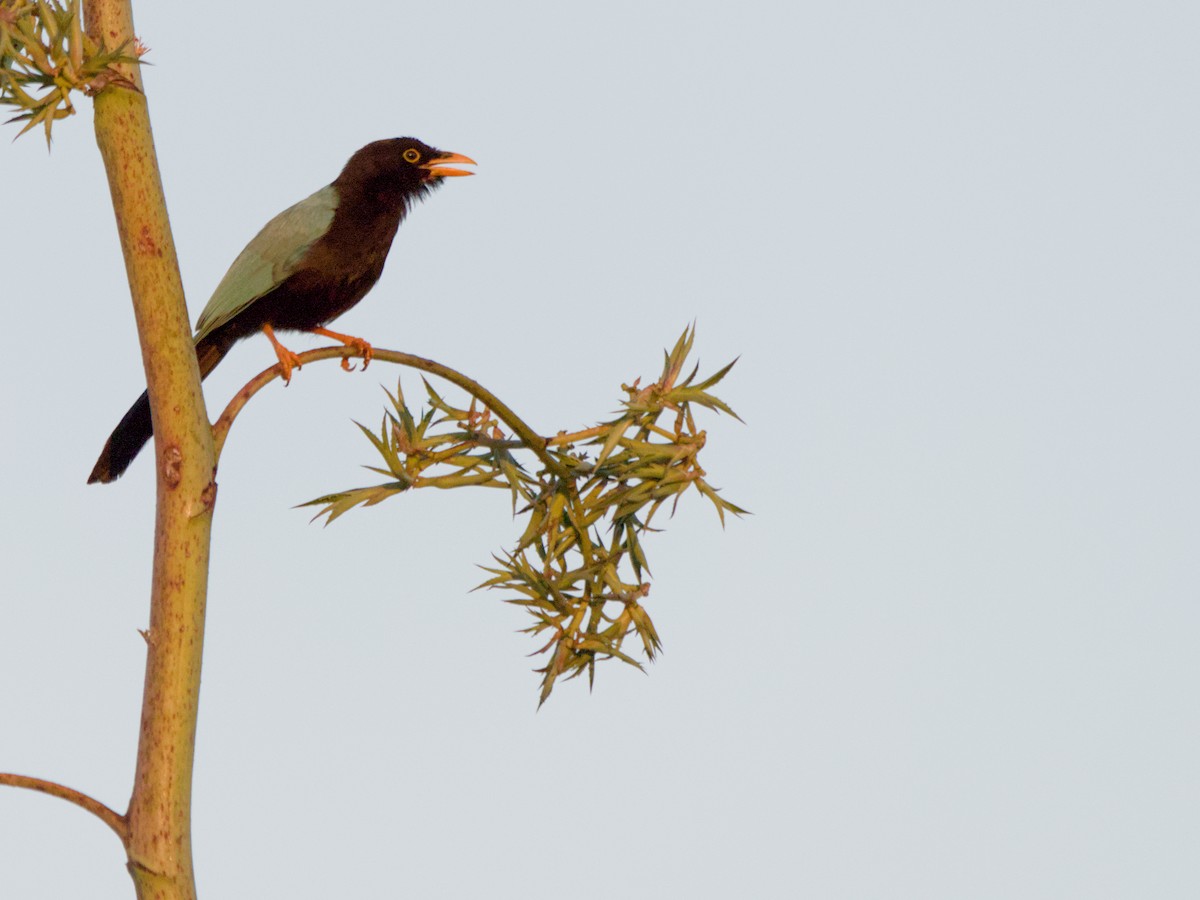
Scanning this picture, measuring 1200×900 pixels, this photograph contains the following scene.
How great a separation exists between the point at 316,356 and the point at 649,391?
2.61 ft

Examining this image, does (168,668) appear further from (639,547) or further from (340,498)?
(639,547)

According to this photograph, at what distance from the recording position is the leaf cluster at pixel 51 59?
2.73 m

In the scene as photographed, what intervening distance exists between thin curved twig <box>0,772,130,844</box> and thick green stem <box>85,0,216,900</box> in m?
0.02

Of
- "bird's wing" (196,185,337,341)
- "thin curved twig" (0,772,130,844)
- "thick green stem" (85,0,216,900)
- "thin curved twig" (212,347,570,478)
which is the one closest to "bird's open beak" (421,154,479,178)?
"bird's wing" (196,185,337,341)

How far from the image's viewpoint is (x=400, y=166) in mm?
6793

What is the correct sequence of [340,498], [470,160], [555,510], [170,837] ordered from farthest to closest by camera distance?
[470,160] < [555,510] < [340,498] < [170,837]

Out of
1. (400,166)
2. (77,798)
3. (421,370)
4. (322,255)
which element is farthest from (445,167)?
(77,798)

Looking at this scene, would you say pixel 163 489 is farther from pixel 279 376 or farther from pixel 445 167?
pixel 445 167

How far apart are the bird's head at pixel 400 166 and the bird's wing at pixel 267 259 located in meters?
0.32

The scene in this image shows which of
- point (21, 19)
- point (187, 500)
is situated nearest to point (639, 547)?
point (187, 500)

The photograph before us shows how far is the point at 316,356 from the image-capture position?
3.26m

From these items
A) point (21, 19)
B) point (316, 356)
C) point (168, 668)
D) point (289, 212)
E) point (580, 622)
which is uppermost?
point (289, 212)

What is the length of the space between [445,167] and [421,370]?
3.94m

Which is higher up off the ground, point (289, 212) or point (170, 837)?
point (289, 212)
